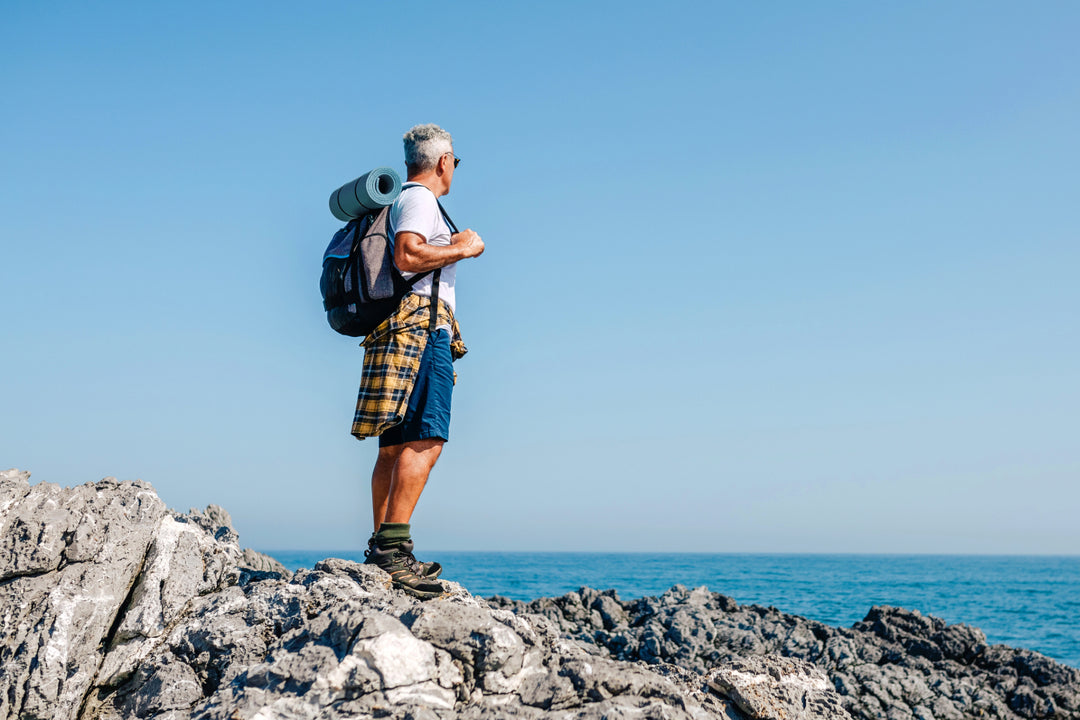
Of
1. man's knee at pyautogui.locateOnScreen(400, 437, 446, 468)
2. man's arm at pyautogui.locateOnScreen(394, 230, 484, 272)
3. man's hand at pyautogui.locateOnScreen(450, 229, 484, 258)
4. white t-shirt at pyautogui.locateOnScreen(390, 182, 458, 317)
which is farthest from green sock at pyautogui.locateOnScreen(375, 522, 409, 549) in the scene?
man's hand at pyautogui.locateOnScreen(450, 229, 484, 258)

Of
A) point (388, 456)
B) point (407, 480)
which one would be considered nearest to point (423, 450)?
point (407, 480)

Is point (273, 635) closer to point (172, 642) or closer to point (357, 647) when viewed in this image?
point (172, 642)

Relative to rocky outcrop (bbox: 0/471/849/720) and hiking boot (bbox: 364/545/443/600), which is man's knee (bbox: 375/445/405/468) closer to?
hiking boot (bbox: 364/545/443/600)

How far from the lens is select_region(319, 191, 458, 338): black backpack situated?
431cm

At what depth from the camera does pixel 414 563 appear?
4430mm

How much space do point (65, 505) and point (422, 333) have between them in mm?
2125

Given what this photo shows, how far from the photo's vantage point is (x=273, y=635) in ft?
12.2

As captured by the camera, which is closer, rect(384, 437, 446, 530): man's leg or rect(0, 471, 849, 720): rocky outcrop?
rect(0, 471, 849, 720): rocky outcrop

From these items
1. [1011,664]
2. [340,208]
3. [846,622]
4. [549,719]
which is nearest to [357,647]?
[549,719]

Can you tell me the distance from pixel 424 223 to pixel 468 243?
0.27 metres

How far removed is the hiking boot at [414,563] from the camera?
172 inches

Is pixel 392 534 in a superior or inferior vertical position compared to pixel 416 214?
inferior

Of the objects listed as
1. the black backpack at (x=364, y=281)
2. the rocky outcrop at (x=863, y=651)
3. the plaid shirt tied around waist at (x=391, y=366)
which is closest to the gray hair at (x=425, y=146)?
the black backpack at (x=364, y=281)

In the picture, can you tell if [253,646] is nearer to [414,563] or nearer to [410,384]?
[414,563]
